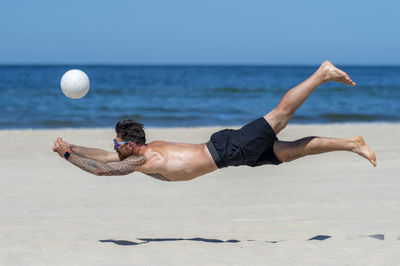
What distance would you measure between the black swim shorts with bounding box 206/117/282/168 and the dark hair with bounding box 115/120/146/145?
2.54 feet

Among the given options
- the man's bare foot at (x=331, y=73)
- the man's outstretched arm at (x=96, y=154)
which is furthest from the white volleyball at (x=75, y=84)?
the man's bare foot at (x=331, y=73)

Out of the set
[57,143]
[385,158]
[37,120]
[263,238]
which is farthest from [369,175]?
[37,120]

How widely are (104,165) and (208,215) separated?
85.4 inches

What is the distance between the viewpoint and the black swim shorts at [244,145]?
6.22 metres

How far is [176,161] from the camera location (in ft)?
20.3

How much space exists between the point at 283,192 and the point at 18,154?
6.43 metres

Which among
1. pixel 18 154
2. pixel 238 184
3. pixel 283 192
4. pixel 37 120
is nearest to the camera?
pixel 283 192

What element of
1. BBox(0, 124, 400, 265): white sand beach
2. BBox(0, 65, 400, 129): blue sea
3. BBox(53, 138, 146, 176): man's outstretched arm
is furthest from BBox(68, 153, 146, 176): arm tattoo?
BBox(0, 65, 400, 129): blue sea

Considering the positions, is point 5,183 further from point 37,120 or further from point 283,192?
point 37,120

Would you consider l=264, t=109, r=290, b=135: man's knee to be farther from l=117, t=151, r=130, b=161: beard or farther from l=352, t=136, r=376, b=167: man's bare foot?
l=117, t=151, r=130, b=161: beard

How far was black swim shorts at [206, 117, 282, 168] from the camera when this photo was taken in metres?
6.22

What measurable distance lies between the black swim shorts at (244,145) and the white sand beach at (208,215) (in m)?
0.92

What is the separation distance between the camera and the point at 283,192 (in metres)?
8.90

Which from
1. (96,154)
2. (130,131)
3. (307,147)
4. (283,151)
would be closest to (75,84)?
(96,154)
